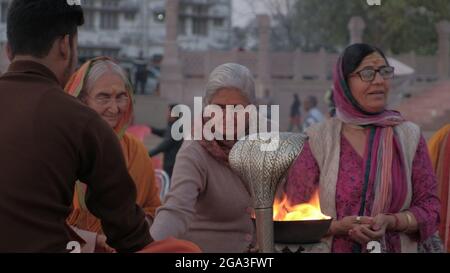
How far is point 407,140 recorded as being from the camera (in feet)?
11.0

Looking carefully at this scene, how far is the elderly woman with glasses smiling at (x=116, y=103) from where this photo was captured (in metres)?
3.52

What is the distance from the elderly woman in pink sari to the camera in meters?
3.24

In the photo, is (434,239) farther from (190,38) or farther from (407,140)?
(190,38)

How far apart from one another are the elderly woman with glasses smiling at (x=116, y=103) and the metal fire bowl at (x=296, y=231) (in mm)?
1130

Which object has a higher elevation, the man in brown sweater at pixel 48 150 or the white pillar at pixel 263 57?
the white pillar at pixel 263 57

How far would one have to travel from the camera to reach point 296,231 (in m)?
2.40

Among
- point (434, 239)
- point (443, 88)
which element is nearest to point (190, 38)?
point (443, 88)

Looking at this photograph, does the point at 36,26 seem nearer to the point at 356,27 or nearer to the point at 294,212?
the point at 294,212

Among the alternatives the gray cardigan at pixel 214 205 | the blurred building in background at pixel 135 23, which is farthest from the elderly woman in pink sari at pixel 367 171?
the blurred building in background at pixel 135 23

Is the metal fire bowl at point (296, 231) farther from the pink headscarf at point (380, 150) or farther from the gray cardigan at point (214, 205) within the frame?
the pink headscarf at point (380, 150)

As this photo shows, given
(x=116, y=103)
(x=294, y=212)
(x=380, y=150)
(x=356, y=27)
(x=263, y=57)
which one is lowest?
(x=294, y=212)

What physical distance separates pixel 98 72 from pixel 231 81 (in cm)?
67

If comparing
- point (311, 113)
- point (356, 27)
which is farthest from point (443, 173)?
point (356, 27)

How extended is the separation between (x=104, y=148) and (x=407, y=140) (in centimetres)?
167
